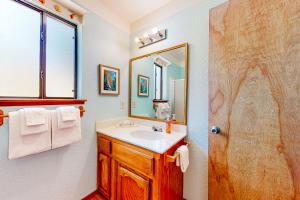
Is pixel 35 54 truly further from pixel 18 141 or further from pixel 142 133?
pixel 142 133

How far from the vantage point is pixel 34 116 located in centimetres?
101

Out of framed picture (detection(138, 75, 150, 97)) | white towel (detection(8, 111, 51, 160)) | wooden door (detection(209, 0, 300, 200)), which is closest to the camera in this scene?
wooden door (detection(209, 0, 300, 200))

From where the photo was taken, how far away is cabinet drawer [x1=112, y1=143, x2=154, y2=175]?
1.07m

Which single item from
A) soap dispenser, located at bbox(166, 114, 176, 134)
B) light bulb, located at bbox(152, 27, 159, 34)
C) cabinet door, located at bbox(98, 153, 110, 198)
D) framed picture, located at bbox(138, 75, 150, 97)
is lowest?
cabinet door, located at bbox(98, 153, 110, 198)

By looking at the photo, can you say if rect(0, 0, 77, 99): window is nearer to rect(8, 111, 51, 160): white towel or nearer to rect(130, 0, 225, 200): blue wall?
rect(8, 111, 51, 160): white towel

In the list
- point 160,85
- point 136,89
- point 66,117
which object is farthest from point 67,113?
point 160,85

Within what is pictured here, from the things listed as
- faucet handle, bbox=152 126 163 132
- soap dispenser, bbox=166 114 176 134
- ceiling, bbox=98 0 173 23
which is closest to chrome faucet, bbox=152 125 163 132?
faucet handle, bbox=152 126 163 132

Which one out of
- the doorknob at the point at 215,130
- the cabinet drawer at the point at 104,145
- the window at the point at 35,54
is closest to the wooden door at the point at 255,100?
the doorknob at the point at 215,130

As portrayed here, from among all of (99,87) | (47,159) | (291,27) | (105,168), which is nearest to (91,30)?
(99,87)

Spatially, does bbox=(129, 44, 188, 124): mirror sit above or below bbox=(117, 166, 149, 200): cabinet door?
above

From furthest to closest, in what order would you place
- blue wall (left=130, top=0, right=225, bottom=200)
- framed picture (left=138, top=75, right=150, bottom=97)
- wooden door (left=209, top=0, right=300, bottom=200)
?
framed picture (left=138, top=75, right=150, bottom=97)
blue wall (left=130, top=0, right=225, bottom=200)
wooden door (left=209, top=0, right=300, bottom=200)

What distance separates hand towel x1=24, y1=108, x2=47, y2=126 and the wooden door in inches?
55.8

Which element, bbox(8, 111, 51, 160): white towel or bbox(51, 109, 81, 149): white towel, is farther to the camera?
bbox(51, 109, 81, 149): white towel

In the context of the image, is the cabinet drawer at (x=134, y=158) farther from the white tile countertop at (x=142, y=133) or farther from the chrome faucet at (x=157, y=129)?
the chrome faucet at (x=157, y=129)
